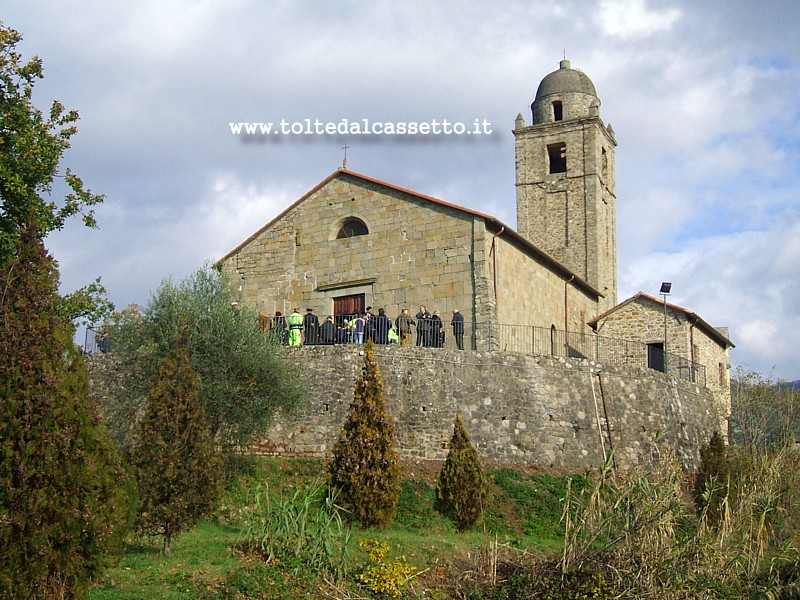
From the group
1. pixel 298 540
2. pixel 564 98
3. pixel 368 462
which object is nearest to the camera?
pixel 298 540

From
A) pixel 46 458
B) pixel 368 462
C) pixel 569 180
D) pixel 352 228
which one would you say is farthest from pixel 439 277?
pixel 46 458

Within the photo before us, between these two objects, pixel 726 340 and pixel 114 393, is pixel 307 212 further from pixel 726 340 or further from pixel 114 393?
pixel 726 340

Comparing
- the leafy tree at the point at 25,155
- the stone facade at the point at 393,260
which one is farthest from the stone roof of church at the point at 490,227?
the leafy tree at the point at 25,155

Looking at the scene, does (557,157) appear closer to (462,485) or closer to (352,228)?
(352,228)

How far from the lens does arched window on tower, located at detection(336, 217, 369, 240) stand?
102 feet

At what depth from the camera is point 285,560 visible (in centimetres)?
1627

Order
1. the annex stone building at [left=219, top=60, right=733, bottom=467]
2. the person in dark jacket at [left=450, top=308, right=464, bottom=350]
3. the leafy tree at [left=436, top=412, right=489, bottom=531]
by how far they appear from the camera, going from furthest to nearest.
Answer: the person in dark jacket at [left=450, top=308, right=464, bottom=350]
the annex stone building at [left=219, top=60, right=733, bottom=467]
the leafy tree at [left=436, top=412, right=489, bottom=531]

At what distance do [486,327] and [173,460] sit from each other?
13.0 metres

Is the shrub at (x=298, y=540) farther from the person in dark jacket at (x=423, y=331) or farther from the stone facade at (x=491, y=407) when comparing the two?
the person in dark jacket at (x=423, y=331)

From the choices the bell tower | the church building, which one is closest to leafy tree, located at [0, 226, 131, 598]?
the church building

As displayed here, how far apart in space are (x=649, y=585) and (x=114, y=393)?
46.3 feet

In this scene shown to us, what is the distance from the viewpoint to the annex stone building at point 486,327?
25.4m

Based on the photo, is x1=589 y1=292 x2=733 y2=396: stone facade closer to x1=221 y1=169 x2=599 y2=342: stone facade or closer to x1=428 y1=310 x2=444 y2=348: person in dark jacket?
x1=221 y1=169 x2=599 y2=342: stone facade

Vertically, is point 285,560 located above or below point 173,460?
below
